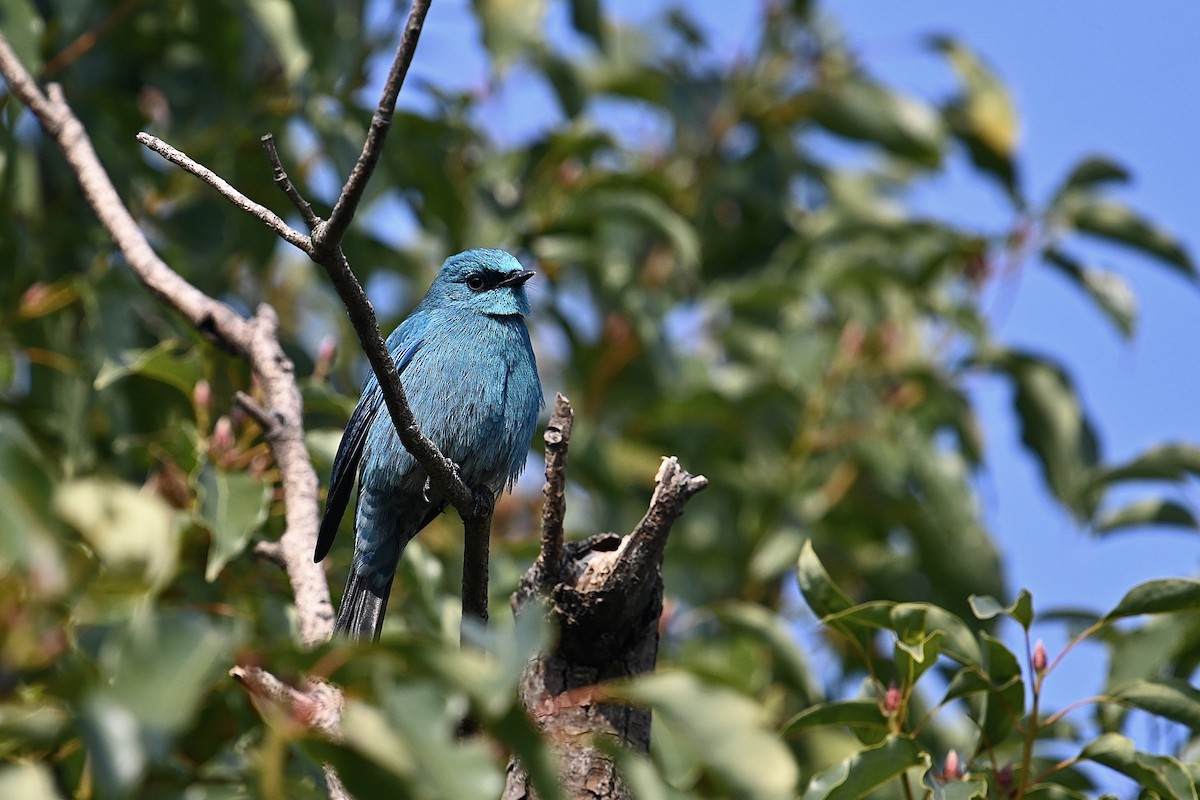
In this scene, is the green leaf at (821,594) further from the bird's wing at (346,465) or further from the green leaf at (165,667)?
the green leaf at (165,667)

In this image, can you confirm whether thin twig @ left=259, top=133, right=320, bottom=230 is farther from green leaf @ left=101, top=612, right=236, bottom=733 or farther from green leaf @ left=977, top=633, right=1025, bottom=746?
green leaf @ left=977, top=633, right=1025, bottom=746

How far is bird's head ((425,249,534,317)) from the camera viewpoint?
15.9 feet

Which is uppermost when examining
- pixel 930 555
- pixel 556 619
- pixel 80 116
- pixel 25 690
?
pixel 80 116

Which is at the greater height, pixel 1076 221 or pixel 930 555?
pixel 1076 221

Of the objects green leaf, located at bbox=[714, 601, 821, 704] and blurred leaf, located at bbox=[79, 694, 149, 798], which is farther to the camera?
green leaf, located at bbox=[714, 601, 821, 704]

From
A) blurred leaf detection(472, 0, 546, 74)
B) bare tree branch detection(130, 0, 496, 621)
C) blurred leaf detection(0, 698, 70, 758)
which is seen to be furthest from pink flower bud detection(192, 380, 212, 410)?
blurred leaf detection(0, 698, 70, 758)

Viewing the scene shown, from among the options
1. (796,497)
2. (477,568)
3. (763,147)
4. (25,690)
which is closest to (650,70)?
(763,147)

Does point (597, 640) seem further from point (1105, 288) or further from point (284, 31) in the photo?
point (1105, 288)

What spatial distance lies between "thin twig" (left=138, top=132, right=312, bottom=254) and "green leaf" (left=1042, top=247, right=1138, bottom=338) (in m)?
3.97

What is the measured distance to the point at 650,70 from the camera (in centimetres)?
595

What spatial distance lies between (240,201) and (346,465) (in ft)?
5.23

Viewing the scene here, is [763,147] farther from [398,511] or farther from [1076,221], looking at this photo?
[398,511]

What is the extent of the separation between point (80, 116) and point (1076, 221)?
13.1 ft

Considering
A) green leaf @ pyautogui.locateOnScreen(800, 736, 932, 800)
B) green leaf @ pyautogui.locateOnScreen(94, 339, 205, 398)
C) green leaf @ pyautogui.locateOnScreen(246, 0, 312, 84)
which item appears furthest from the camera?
green leaf @ pyautogui.locateOnScreen(246, 0, 312, 84)
